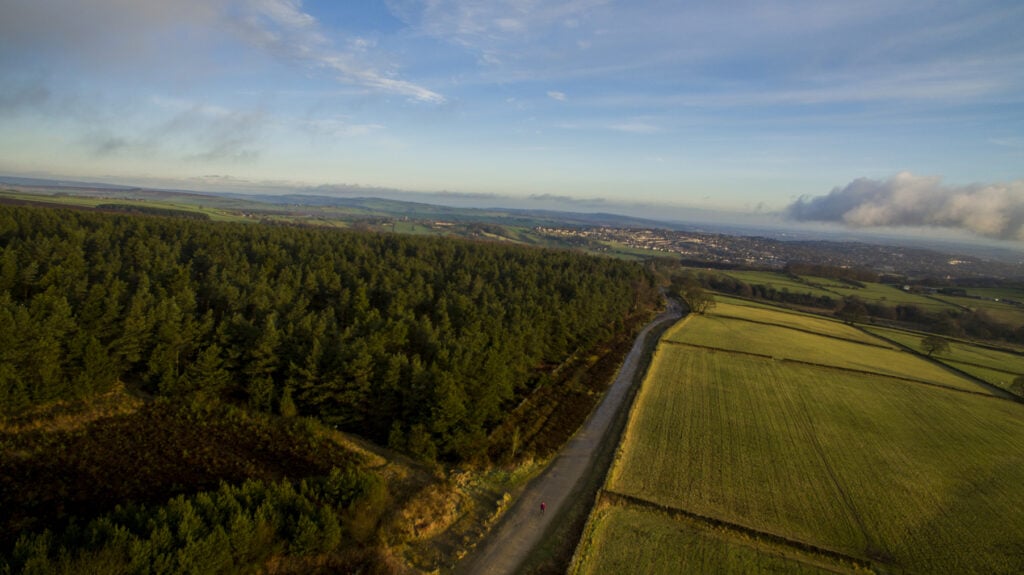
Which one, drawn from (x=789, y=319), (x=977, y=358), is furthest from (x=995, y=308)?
(x=789, y=319)

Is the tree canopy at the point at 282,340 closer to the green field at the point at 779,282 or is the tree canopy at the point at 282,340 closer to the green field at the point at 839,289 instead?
the green field at the point at 779,282

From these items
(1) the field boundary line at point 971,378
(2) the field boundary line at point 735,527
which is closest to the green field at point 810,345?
(1) the field boundary line at point 971,378

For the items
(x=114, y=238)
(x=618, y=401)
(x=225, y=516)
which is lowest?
(x=618, y=401)

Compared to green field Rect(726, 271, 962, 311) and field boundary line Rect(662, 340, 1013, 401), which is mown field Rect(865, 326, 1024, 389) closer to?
field boundary line Rect(662, 340, 1013, 401)

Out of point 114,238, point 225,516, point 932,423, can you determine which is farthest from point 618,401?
point 114,238

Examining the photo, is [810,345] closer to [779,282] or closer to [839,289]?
[779,282]

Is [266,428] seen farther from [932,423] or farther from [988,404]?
[988,404]
